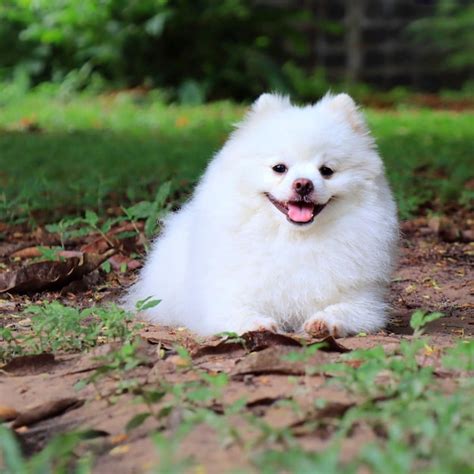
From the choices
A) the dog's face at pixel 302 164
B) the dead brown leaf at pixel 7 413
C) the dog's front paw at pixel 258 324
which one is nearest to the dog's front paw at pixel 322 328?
the dog's front paw at pixel 258 324

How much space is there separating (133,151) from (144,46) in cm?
581

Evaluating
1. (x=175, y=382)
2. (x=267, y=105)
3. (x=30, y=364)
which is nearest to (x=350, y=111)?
(x=267, y=105)

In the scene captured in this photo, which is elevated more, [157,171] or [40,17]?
[40,17]

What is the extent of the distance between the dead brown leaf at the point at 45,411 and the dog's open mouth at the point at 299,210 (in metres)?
1.40

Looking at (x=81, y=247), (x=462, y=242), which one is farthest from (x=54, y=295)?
(x=462, y=242)

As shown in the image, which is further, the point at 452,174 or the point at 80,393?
the point at 452,174

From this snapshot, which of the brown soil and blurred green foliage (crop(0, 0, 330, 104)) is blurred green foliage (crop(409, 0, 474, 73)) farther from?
the brown soil

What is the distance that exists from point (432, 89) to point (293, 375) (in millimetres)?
17470

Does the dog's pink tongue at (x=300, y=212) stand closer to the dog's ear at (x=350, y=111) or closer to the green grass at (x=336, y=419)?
the dog's ear at (x=350, y=111)

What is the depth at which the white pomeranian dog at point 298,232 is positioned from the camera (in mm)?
4418

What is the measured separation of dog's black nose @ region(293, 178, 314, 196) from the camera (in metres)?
4.30

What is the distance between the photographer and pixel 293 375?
3.50 meters

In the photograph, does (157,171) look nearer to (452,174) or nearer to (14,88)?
(452,174)

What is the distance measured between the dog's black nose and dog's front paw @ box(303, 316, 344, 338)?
0.55 metres
